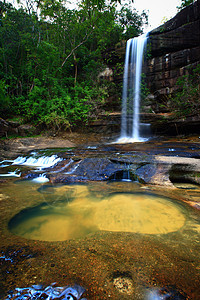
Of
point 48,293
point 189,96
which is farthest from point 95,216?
point 189,96

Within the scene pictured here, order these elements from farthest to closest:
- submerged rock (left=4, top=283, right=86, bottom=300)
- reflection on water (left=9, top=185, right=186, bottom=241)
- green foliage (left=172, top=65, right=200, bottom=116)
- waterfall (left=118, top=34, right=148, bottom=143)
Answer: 1. waterfall (left=118, top=34, right=148, bottom=143)
2. green foliage (left=172, top=65, right=200, bottom=116)
3. reflection on water (left=9, top=185, right=186, bottom=241)
4. submerged rock (left=4, top=283, right=86, bottom=300)

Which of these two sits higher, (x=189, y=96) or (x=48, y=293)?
(x=189, y=96)

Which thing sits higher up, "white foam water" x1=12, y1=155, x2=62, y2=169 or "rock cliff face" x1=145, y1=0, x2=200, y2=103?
"rock cliff face" x1=145, y1=0, x2=200, y2=103

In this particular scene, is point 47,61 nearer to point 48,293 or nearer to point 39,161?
point 39,161

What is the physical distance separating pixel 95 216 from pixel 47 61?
15.2 metres

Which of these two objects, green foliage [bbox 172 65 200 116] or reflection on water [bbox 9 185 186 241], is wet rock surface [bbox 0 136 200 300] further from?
green foliage [bbox 172 65 200 116]

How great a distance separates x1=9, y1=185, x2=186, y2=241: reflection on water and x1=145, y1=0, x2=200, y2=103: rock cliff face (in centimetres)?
1316

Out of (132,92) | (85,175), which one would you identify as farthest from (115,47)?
(85,175)

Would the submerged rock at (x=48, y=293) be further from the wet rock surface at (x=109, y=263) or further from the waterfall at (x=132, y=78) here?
the waterfall at (x=132, y=78)

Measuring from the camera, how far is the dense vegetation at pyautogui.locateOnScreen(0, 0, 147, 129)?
12.7 metres

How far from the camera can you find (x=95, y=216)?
2539 mm

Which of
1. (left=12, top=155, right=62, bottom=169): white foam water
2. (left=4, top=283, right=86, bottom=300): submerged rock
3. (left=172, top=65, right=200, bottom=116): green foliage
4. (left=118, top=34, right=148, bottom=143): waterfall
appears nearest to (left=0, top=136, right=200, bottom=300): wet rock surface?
(left=4, top=283, right=86, bottom=300): submerged rock

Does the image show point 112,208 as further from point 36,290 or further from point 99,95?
point 99,95

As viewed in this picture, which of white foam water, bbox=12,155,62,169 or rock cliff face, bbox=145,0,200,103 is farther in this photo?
rock cliff face, bbox=145,0,200,103
